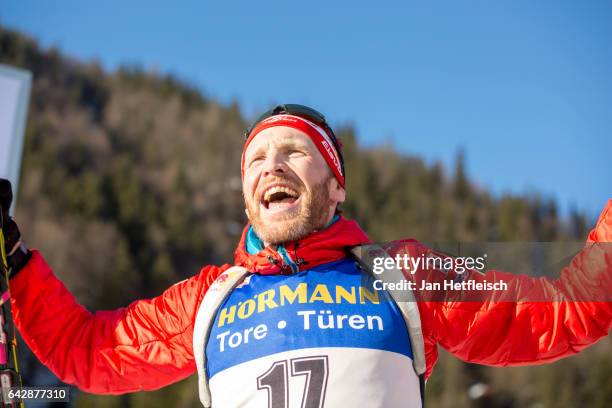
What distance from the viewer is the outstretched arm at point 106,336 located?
2.75 m

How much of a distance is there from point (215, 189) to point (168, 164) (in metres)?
9.43

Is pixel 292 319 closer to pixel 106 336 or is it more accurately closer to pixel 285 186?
pixel 285 186

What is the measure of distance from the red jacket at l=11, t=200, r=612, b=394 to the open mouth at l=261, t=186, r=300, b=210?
0.55 feet

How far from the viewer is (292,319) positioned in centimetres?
241

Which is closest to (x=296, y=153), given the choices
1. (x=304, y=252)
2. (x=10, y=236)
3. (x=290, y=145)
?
(x=290, y=145)

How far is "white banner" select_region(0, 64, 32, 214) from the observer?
519 cm

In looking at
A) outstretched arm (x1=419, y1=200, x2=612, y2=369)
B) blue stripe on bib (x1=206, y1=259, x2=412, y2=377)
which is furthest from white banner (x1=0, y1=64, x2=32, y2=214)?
outstretched arm (x1=419, y1=200, x2=612, y2=369)

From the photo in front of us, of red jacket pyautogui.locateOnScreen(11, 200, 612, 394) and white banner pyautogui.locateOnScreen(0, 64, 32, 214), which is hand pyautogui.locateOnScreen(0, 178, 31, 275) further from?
white banner pyautogui.locateOnScreen(0, 64, 32, 214)

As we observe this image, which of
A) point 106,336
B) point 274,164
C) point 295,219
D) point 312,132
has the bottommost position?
point 106,336

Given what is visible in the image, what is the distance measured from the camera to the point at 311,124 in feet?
9.65

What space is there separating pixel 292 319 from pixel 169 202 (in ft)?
192

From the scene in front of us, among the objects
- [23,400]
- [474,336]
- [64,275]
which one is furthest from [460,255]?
[64,275]

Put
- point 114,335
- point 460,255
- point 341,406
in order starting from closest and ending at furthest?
point 341,406
point 460,255
point 114,335

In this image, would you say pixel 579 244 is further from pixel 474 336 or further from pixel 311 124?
pixel 311 124
